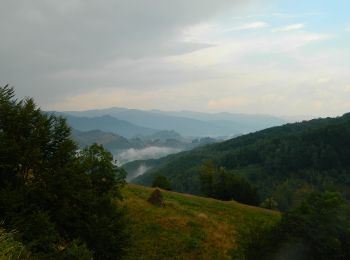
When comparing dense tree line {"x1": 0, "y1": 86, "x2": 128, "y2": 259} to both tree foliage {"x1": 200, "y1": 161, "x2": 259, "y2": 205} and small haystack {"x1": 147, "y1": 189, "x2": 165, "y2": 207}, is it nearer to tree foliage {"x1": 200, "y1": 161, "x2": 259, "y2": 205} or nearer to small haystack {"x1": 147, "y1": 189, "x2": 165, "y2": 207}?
small haystack {"x1": 147, "y1": 189, "x2": 165, "y2": 207}

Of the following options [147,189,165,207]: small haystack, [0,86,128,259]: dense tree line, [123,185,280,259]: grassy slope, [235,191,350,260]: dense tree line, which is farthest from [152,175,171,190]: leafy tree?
[0,86,128,259]: dense tree line

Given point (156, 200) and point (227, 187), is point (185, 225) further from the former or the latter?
point (227, 187)

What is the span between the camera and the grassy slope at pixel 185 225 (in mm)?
40406

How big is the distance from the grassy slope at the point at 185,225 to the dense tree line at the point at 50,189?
29.7 feet

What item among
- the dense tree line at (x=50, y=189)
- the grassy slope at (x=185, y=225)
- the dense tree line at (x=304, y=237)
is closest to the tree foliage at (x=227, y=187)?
the grassy slope at (x=185, y=225)

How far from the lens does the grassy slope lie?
40.4 metres

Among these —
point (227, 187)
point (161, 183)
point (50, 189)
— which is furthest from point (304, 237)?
point (227, 187)

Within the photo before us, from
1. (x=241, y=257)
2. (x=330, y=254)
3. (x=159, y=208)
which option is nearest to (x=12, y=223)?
(x=330, y=254)

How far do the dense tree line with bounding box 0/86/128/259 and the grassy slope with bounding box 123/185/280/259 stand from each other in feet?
29.7

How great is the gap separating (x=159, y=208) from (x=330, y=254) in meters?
24.7

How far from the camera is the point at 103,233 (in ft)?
83.9

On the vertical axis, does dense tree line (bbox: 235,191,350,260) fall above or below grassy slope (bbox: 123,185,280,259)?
above

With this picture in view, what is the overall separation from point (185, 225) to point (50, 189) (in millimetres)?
25232

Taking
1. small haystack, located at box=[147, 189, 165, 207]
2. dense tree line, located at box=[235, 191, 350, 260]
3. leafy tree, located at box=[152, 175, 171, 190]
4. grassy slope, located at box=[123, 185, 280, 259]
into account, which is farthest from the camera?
leafy tree, located at box=[152, 175, 171, 190]
